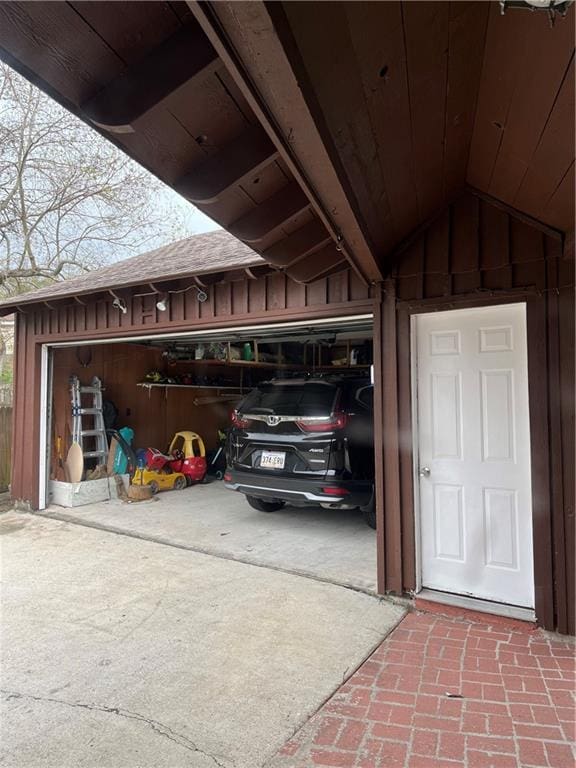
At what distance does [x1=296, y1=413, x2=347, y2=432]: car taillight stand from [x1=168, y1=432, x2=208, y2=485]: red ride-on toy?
3.71 meters

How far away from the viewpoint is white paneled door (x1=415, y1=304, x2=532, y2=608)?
3.24 metres

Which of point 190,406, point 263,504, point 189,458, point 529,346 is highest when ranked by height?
point 529,346

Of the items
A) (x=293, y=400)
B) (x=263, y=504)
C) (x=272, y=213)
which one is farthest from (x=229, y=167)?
(x=263, y=504)

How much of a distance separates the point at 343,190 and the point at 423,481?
2.48 m

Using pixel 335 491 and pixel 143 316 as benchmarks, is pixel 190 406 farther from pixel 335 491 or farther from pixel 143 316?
pixel 335 491

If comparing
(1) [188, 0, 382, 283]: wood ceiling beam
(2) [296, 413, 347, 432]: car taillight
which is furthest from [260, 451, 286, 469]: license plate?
(1) [188, 0, 382, 283]: wood ceiling beam

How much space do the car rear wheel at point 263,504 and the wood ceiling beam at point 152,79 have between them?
5.25 m

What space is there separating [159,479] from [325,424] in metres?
3.79

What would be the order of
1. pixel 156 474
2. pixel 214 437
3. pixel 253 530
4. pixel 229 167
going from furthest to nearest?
pixel 214 437 → pixel 156 474 → pixel 253 530 → pixel 229 167

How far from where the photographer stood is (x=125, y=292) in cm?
550

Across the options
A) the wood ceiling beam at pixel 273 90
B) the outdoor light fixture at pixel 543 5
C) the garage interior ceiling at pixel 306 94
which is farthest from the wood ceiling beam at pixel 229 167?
the outdoor light fixture at pixel 543 5

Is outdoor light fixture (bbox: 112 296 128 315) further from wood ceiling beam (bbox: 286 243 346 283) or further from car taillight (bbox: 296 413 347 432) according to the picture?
wood ceiling beam (bbox: 286 243 346 283)

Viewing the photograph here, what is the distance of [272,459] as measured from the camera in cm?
511

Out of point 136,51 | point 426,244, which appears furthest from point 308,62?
point 426,244
